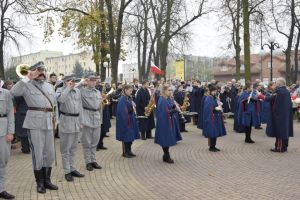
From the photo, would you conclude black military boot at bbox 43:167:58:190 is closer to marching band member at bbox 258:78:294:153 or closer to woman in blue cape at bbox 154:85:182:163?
woman in blue cape at bbox 154:85:182:163

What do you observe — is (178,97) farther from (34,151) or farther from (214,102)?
(34,151)

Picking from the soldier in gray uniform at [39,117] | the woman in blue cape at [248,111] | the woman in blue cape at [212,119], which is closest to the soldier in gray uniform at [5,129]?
the soldier in gray uniform at [39,117]

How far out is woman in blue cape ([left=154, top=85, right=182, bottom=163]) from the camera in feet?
31.7

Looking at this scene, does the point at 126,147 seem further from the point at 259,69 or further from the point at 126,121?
the point at 259,69

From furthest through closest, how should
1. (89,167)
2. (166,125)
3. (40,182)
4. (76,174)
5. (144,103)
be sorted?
(144,103)
(166,125)
(89,167)
(76,174)
(40,182)

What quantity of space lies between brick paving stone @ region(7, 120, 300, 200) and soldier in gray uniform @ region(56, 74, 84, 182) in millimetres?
454

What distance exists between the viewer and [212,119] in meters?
11.2

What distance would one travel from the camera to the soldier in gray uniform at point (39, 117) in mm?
6762

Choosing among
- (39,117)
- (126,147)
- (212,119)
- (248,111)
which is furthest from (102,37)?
(39,117)

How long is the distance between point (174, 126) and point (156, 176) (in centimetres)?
192

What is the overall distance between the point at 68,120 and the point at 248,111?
22.4ft

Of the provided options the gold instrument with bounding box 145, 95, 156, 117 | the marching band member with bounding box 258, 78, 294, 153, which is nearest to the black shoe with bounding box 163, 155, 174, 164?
the marching band member with bounding box 258, 78, 294, 153

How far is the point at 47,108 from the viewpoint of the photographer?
22.8 feet

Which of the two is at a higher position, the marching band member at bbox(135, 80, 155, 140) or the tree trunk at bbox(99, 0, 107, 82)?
the tree trunk at bbox(99, 0, 107, 82)
